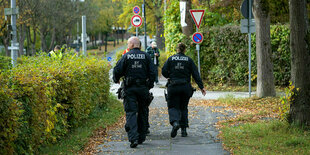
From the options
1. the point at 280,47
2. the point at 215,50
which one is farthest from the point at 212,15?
the point at 280,47

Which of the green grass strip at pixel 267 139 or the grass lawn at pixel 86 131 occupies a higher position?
the green grass strip at pixel 267 139

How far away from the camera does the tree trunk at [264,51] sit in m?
13.3

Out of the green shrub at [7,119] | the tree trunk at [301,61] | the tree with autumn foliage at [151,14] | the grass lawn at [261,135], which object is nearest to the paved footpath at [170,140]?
the grass lawn at [261,135]

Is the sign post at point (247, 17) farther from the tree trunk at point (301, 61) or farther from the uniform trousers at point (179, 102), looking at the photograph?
the uniform trousers at point (179, 102)

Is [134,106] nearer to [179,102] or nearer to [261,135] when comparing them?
[179,102]

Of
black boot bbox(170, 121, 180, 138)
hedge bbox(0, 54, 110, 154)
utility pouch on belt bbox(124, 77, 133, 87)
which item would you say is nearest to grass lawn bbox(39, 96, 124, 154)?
hedge bbox(0, 54, 110, 154)

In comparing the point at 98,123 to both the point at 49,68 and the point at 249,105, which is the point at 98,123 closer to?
the point at 49,68

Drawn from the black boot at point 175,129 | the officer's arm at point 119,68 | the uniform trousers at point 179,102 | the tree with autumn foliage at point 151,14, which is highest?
the tree with autumn foliage at point 151,14

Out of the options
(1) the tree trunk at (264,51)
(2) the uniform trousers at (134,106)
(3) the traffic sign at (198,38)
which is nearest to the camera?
(2) the uniform trousers at (134,106)

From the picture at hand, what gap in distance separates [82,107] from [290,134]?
158 inches

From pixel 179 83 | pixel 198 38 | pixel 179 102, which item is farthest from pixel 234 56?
pixel 179 83

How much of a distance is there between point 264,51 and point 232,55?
4815 millimetres

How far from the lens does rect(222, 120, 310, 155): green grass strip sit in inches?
271

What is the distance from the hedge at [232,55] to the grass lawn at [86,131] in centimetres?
629
